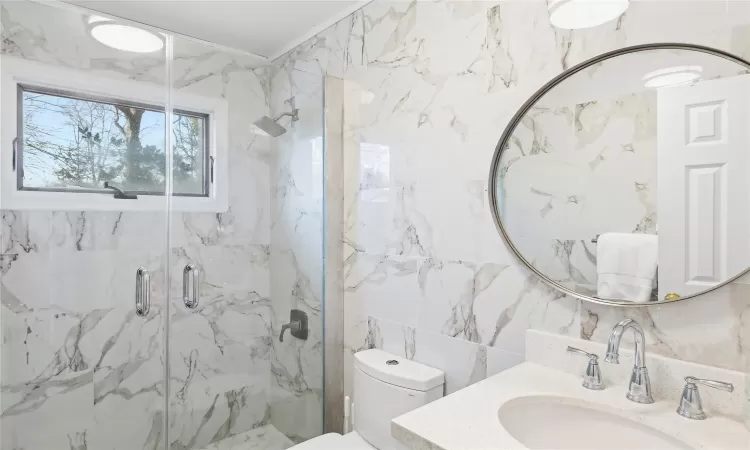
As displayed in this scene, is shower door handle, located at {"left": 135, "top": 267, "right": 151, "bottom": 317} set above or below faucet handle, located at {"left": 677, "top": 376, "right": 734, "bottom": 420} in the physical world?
above

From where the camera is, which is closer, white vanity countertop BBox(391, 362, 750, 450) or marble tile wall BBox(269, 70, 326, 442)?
white vanity countertop BBox(391, 362, 750, 450)

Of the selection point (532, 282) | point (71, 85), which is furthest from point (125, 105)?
point (532, 282)

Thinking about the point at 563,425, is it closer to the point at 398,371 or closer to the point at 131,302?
the point at 398,371

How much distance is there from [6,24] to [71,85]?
0.30m

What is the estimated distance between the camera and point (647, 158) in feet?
3.61

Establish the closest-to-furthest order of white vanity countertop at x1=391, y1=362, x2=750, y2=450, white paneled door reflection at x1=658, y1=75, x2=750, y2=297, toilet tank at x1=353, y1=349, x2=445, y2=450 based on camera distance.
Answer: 1. white vanity countertop at x1=391, y1=362, x2=750, y2=450
2. white paneled door reflection at x1=658, y1=75, x2=750, y2=297
3. toilet tank at x1=353, y1=349, x2=445, y2=450

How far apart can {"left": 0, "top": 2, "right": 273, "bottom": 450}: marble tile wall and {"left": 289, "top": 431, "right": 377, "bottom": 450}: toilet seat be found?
1.89 feet

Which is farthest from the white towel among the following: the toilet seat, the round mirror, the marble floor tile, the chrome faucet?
the marble floor tile

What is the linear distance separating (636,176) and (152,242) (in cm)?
184

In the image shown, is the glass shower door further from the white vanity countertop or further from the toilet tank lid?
the white vanity countertop

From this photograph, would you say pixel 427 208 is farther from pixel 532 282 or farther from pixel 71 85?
pixel 71 85

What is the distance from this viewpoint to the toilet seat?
158 cm

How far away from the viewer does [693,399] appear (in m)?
0.97

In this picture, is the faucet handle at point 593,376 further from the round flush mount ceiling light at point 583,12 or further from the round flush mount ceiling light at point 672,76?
the round flush mount ceiling light at point 583,12
